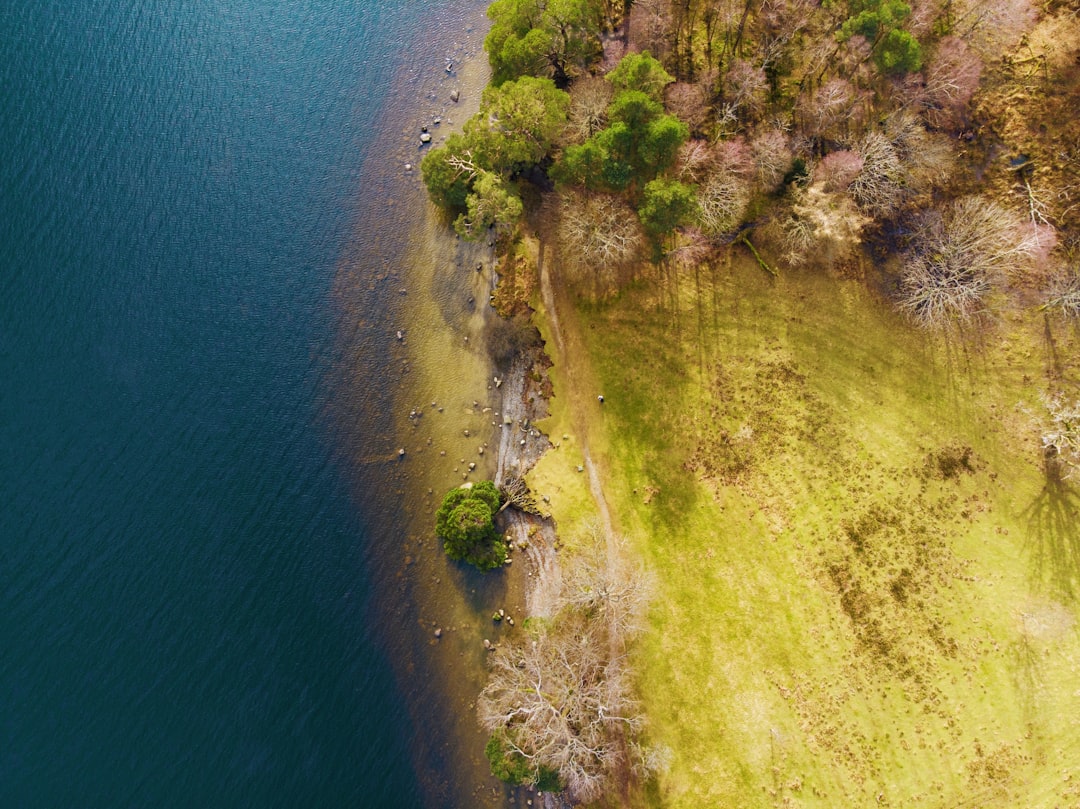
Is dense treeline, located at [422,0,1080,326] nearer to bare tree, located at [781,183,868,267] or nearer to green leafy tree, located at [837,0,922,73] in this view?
bare tree, located at [781,183,868,267]

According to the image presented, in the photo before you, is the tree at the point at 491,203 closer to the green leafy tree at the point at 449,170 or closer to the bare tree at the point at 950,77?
the green leafy tree at the point at 449,170

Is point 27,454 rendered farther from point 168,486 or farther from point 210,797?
point 210,797

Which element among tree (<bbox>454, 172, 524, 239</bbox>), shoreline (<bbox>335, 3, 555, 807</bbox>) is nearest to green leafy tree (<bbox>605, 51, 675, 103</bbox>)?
tree (<bbox>454, 172, 524, 239</bbox>)

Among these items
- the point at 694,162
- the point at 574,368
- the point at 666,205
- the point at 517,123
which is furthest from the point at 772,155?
the point at 574,368

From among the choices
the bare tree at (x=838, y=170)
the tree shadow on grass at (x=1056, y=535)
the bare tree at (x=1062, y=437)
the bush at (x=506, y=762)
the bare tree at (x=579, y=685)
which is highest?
the bare tree at (x=838, y=170)

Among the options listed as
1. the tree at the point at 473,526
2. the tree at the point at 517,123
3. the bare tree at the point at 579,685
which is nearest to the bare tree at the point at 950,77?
the tree at the point at 517,123

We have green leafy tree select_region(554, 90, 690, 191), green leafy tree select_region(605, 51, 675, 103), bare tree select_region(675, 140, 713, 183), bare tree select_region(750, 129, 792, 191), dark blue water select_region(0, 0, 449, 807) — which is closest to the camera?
green leafy tree select_region(554, 90, 690, 191)
